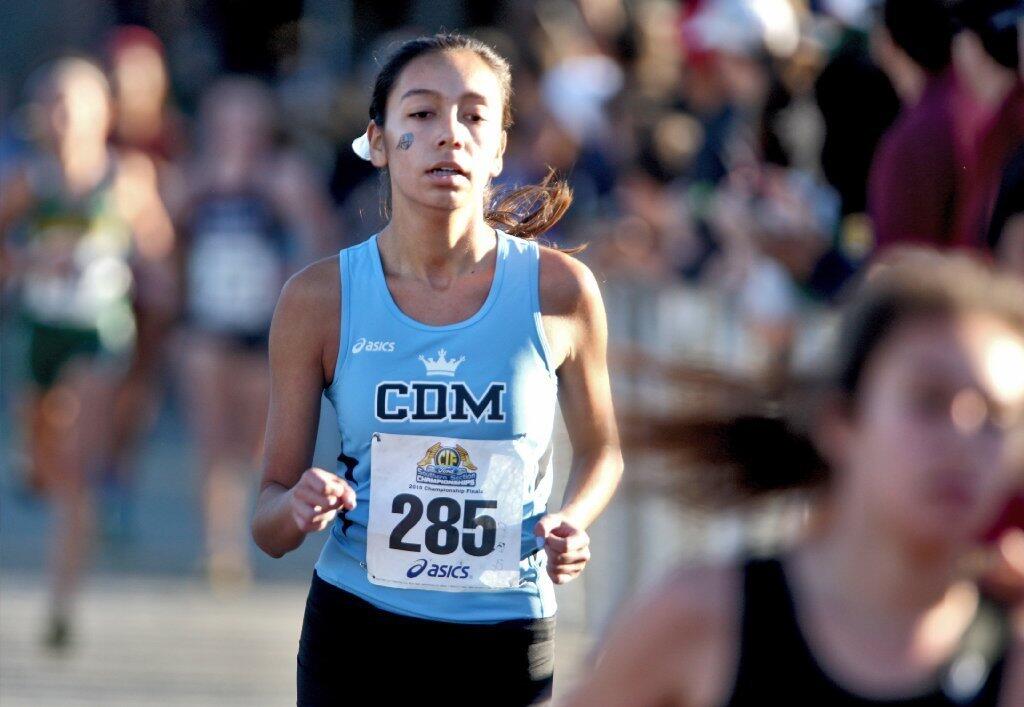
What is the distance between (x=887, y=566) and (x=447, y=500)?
1.73m

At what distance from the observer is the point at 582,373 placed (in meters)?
3.93

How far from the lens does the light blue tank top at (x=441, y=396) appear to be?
376cm

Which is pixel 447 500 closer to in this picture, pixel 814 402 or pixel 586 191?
pixel 814 402

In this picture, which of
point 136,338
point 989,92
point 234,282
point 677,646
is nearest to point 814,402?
point 677,646

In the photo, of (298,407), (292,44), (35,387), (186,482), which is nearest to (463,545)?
(298,407)

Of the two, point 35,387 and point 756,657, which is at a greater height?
point 35,387

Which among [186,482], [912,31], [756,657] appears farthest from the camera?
[186,482]

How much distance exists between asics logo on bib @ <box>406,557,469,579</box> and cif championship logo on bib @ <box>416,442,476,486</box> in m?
0.16

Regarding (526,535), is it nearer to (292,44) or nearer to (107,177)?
(107,177)

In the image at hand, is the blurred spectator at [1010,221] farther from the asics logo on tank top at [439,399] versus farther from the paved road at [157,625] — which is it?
the paved road at [157,625]

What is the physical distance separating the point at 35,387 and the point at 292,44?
8.05 metres

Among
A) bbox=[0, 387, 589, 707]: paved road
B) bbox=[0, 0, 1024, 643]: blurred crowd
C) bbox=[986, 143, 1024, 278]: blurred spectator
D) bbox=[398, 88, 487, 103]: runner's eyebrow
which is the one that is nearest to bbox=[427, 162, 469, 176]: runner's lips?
bbox=[398, 88, 487, 103]: runner's eyebrow

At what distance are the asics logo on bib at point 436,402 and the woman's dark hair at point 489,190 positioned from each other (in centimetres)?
63

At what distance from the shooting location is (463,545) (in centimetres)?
379
